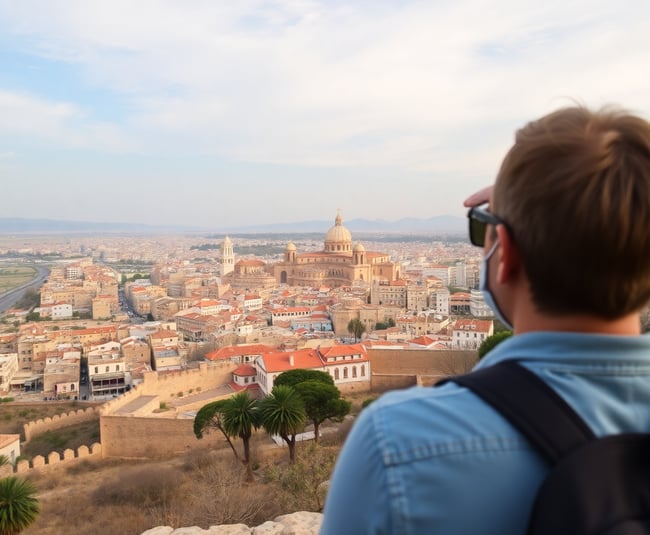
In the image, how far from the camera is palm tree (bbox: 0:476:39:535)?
5.98m

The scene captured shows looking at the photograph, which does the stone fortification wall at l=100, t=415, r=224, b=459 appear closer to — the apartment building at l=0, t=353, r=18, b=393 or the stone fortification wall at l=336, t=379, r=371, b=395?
the stone fortification wall at l=336, t=379, r=371, b=395

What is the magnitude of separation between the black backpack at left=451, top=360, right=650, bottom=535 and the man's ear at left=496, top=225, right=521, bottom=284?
0.17 metres

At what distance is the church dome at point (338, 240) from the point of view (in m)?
48.9

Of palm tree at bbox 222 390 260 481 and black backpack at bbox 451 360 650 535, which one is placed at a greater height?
black backpack at bbox 451 360 650 535

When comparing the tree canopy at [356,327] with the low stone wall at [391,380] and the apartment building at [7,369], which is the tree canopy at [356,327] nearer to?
the low stone wall at [391,380]

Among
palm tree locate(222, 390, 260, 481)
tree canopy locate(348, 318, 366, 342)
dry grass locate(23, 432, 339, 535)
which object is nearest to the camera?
dry grass locate(23, 432, 339, 535)

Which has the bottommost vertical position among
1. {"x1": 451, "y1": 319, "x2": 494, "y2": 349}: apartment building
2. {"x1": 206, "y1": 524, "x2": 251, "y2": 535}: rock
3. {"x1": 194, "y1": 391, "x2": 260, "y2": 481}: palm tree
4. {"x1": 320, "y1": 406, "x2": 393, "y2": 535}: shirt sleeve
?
{"x1": 451, "y1": 319, "x2": 494, "y2": 349}: apartment building

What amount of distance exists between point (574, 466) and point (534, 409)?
0.25 feet

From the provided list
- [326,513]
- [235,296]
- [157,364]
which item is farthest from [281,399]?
[235,296]

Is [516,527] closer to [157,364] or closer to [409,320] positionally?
[157,364]

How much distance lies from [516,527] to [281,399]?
883 centimetres

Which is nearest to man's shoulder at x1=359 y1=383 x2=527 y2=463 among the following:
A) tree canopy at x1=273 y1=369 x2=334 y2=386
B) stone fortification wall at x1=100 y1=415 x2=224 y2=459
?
stone fortification wall at x1=100 y1=415 x2=224 y2=459

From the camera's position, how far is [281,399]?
9.30 m

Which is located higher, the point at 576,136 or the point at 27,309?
the point at 576,136
